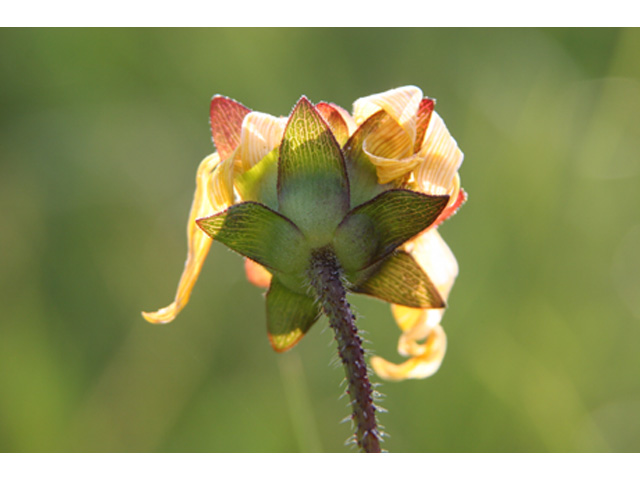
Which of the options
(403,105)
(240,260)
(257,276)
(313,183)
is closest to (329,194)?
(313,183)

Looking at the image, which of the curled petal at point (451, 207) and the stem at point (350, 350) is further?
the curled petal at point (451, 207)

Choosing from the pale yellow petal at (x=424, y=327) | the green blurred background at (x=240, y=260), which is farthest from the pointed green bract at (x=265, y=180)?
the green blurred background at (x=240, y=260)

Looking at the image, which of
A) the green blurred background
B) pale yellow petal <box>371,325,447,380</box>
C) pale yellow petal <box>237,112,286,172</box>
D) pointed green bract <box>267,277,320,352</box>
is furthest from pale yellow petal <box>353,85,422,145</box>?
the green blurred background

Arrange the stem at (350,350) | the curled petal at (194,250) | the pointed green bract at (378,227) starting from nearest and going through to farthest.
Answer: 1. the stem at (350,350)
2. the pointed green bract at (378,227)
3. the curled petal at (194,250)

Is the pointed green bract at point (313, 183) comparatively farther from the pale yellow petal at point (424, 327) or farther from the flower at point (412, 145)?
the pale yellow petal at point (424, 327)

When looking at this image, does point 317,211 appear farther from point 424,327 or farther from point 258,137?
point 424,327

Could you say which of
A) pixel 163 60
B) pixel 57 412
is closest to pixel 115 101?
pixel 163 60

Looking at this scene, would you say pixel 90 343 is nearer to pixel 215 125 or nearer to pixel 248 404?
pixel 248 404

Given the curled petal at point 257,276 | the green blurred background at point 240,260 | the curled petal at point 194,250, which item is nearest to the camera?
the curled petal at point 194,250
